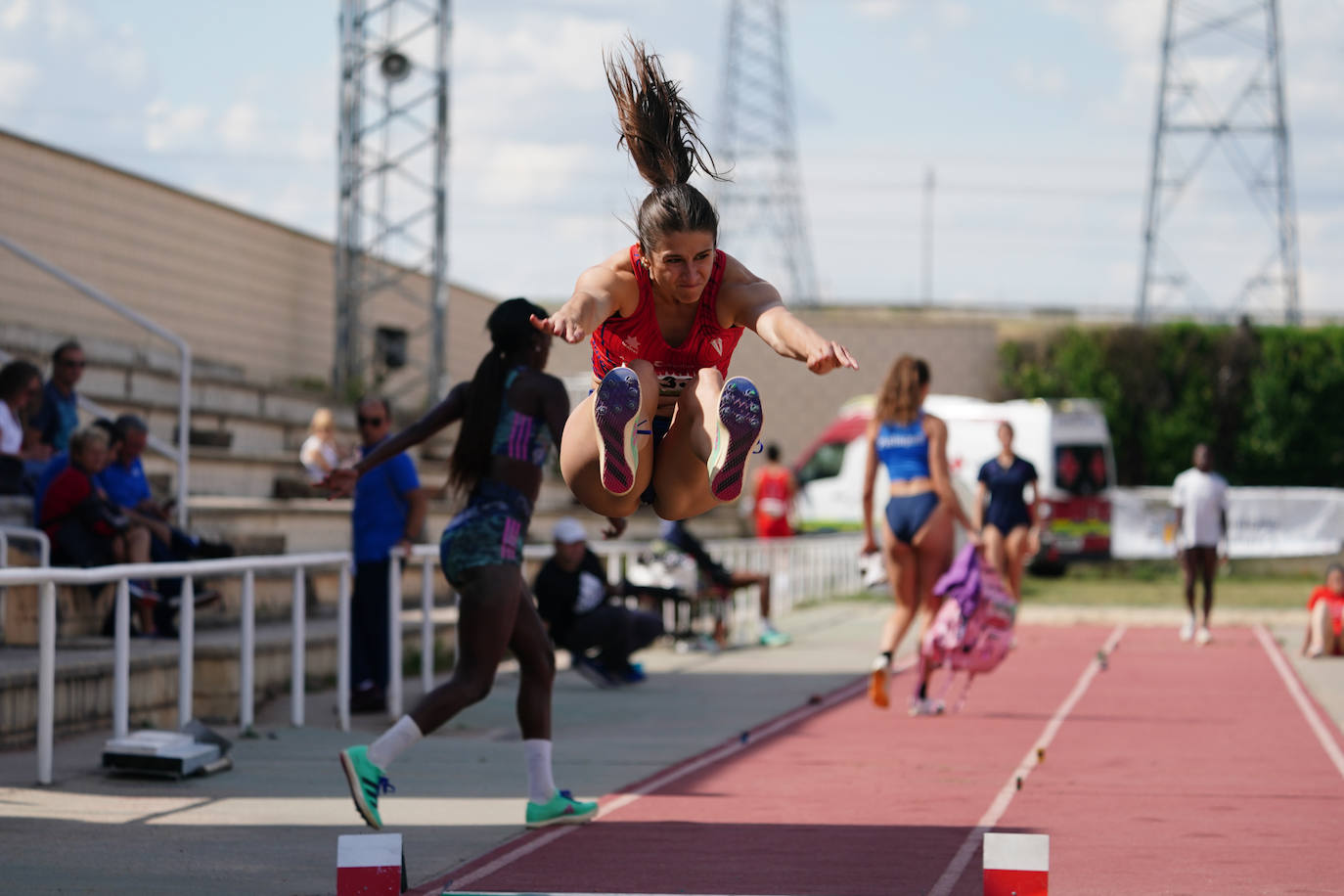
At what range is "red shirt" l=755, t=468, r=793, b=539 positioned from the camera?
2053 cm

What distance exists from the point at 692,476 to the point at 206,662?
16.9 ft

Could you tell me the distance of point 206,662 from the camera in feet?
34.0

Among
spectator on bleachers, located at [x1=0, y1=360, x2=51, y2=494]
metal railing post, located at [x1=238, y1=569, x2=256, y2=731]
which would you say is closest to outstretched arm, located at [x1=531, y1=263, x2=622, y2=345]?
metal railing post, located at [x1=238, y1=569, x2=256, y2=731]

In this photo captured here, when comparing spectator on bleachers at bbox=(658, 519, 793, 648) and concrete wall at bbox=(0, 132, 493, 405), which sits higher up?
concrete wall at bbox=(0, 132, 493, 405)

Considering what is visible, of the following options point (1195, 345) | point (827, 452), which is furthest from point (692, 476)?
point (1195, 345)

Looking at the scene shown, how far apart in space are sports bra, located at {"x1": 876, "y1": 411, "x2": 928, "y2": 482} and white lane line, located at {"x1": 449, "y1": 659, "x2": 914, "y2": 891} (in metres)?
1.82

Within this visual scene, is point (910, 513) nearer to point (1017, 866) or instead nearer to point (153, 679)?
point (153, 679)

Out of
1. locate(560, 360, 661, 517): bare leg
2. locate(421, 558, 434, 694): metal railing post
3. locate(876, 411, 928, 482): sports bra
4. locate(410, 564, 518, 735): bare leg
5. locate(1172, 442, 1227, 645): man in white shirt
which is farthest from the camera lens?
locate(1172, 442, 1227, 645): man in white shirt

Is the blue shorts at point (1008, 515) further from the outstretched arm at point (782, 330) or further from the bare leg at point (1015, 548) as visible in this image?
the outstretched arm at point (782, 330)

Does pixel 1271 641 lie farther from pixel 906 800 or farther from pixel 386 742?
pixel 386 742

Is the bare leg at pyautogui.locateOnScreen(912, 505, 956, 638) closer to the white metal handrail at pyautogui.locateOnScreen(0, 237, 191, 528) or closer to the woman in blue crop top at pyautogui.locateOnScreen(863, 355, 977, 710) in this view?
the woman in blue crop top at pyautogui.locateOnScreen(863, 355, 977, 710)

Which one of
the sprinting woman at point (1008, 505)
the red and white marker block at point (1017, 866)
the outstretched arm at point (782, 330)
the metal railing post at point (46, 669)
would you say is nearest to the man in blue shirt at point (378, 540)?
the metal railing post at point (46, 669)

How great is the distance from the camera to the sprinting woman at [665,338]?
577 cm

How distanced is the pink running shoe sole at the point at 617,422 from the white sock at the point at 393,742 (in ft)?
5.26
